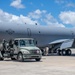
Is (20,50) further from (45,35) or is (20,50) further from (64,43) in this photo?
(64,43)

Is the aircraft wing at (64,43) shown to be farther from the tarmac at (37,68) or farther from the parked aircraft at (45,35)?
the tarmac at (37,68)

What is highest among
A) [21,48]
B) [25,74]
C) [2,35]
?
[2,35]

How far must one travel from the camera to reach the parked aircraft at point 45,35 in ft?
112

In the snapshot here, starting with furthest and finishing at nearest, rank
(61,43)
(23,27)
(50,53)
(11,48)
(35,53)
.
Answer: (50,53) → (61,43) → (23,27) → (11,48) → (35,53)

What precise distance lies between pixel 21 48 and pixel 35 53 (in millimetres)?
1603

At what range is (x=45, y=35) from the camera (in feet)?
124

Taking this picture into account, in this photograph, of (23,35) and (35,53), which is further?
(23,35)

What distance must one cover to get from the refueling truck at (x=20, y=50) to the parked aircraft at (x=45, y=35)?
532 cm

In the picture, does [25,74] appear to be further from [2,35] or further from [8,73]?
[2,35]

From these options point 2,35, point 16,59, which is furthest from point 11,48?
point 2,35

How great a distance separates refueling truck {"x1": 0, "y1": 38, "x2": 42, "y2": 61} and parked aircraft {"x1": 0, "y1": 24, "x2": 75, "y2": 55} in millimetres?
5319

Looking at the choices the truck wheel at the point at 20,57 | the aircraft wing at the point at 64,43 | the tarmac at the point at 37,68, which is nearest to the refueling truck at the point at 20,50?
the truck wheel at the point at 20,57

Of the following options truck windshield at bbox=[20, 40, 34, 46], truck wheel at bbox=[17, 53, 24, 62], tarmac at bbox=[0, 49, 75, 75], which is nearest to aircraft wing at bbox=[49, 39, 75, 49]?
truck windshield at bbox=[20, 40, 34, 46]

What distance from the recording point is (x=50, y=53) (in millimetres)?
41625
